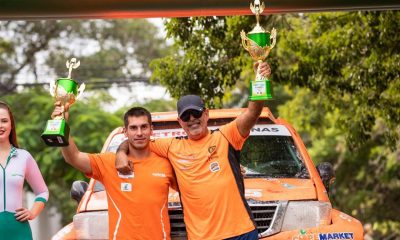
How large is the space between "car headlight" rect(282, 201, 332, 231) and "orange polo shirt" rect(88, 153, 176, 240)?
3.64ft

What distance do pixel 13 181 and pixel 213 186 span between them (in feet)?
4.27

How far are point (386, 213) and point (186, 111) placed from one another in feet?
59.8

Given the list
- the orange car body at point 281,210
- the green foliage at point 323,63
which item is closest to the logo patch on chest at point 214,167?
the orange car body at point 281,210

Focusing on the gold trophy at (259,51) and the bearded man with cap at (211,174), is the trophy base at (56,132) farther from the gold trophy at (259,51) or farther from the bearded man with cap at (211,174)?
the gold trophy at (259,51)

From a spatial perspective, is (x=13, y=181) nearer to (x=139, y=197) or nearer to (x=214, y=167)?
(x=139, y=197)

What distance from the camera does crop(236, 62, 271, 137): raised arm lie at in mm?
5594

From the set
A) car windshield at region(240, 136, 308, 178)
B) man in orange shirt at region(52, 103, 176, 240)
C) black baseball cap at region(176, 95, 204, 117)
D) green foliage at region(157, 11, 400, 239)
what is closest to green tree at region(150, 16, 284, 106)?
green foliage at region(157, 11, 400, 239)

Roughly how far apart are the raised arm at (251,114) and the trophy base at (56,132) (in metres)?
1.15

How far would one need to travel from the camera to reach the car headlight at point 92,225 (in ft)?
22.0

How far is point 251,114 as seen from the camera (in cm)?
564

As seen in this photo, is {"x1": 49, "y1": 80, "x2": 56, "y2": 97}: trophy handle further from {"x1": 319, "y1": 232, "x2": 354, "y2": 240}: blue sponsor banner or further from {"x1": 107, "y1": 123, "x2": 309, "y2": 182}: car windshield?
{"x1": 319, "y1": 232, "x2": 354, "y2": 240}: blue sponsor banner

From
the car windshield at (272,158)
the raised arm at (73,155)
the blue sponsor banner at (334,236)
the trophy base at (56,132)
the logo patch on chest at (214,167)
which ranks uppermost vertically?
the trophy base at (56,132)

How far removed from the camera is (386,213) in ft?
75.6

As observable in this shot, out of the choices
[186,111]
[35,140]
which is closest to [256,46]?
[186,111]
